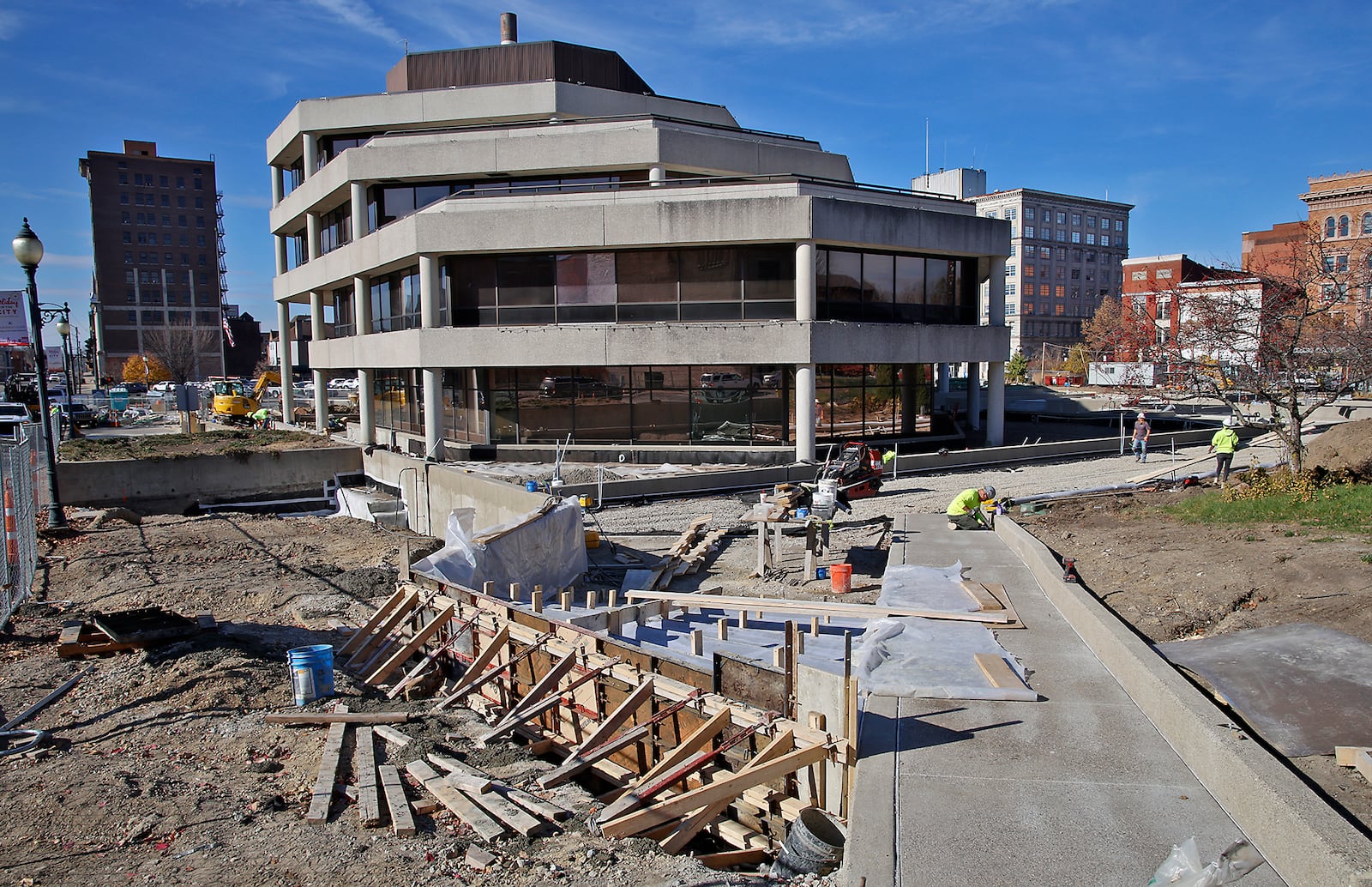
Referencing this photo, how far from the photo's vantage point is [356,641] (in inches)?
512

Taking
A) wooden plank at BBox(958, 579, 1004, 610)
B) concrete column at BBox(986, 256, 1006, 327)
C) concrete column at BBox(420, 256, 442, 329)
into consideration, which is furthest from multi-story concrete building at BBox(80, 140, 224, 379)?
wooden plank at BBox(958, 579, 1004, 610)

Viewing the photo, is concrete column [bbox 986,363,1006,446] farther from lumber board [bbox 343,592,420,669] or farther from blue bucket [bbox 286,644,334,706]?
blue bucket [bbox 286,644,334,706]

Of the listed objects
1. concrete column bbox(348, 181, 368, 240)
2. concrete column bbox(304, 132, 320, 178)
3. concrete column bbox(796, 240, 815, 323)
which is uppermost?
concrete column bbox(304, 132, 320, 178)

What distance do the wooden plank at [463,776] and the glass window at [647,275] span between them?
20458mm

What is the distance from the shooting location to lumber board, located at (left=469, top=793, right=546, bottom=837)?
7164 mm

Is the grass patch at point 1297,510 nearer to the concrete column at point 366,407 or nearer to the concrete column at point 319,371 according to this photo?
the concrete column at point 366,407

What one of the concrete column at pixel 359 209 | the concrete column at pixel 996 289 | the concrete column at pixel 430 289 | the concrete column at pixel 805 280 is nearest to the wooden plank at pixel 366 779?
the concrete column at pixel 805 280

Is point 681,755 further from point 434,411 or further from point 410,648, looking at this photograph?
point 434,411

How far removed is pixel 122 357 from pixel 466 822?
463 ft

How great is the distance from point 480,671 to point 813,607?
444cm

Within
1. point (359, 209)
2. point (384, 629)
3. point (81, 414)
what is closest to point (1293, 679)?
point (384, 629)

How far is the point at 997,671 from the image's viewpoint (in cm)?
838

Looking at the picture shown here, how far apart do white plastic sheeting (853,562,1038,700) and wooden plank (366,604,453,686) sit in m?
6.08

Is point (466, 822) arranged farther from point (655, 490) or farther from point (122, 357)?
point (122, 357)
